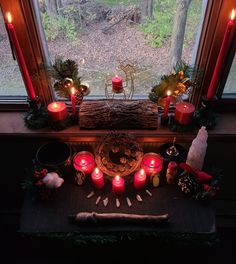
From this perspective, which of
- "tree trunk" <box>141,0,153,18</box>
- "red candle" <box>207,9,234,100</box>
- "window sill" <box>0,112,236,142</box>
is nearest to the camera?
"red candle" <box>207,9,234,100</box>

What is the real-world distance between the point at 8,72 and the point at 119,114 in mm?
528

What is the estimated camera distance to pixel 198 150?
48.0 inches

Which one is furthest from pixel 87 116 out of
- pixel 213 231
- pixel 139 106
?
pixel 213 231

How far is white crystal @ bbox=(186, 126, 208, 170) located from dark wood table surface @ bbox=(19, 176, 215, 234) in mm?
134

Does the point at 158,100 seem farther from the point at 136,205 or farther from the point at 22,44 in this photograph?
the point at 22,44

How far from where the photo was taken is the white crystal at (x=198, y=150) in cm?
120

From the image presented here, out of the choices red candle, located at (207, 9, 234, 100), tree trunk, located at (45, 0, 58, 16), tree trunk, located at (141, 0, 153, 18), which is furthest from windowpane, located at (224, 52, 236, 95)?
tree trunk, located at (45, 0, 58, 16)

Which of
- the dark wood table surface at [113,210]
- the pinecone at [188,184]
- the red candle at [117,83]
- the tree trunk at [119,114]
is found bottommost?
the dark wood table surface at [113,210]

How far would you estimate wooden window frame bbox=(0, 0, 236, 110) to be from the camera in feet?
3.57

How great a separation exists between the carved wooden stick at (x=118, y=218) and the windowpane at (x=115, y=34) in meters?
0.59

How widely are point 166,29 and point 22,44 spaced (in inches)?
23.0

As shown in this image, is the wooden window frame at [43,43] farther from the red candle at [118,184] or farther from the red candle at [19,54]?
the red candle at [118,184]

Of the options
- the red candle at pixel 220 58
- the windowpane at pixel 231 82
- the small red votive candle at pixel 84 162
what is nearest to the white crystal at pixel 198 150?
the red candle at pixel 220 58

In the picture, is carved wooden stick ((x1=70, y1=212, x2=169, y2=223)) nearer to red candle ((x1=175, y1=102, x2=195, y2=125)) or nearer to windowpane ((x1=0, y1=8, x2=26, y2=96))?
red candle ((x1=175, y1=102, x2=195, y2=125))
